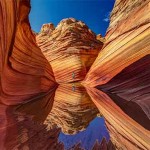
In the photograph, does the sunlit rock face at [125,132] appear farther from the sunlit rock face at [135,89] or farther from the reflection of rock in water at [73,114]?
the reflection of rock in water at [73,114]

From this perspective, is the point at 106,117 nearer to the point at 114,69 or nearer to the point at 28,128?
the point at 28,128

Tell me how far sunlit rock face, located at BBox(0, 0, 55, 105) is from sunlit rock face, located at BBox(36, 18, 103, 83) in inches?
112

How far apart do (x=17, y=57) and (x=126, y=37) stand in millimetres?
2017

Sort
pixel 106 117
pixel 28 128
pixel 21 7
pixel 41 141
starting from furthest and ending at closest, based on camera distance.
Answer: pixel 21 7, pixel 106 117, pixel 28 128, pixel 41 141

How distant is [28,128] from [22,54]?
10.2ft

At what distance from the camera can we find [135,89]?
402 centimetres

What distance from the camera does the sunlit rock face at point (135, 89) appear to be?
298 cm

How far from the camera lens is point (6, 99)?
3.78m

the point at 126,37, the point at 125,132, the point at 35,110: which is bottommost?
the point at 125,132

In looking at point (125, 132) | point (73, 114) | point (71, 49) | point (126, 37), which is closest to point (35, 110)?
point (73, 114)

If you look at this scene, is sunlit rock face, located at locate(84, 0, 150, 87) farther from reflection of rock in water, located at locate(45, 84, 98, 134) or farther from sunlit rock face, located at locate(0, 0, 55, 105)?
sunlit rock face, located at locate(0, 0, 55, 105)

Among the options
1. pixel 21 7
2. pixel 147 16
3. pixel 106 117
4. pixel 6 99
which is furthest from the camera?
pixel 21 7

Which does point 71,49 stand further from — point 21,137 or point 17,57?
point 21,137

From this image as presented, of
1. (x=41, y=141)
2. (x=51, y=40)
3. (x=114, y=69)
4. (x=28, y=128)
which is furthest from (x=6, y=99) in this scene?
(x=51, y=40)
